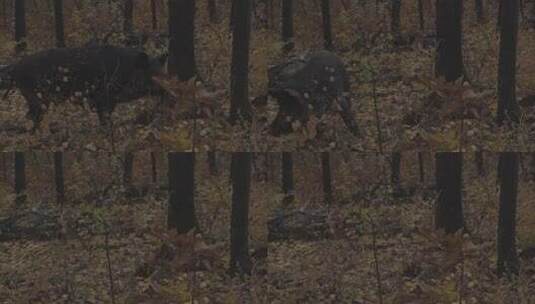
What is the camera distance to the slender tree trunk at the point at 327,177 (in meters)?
5.64

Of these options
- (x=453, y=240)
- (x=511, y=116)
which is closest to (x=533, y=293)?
(x=453, y=240)

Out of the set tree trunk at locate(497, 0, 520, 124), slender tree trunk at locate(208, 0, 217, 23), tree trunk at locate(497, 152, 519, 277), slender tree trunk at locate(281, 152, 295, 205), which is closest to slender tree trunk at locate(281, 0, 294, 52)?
slender tree trunk at locate(208, 0, 217, 23)

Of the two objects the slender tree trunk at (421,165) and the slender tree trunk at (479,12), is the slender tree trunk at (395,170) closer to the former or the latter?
the slender tree trunk at (421,165)

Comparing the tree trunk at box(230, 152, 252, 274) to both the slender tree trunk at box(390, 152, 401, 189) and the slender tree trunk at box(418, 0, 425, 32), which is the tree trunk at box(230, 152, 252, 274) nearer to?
the slender tree trunk at box(390, 152, 401, 189)

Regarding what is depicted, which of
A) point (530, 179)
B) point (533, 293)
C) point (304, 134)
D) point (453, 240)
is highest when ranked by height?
point (304, 134)

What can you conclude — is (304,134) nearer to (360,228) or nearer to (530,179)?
(360,228)

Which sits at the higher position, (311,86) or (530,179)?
(311,86)

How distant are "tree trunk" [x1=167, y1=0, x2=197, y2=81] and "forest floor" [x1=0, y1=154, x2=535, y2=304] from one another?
0.84 metres

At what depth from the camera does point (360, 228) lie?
5.74 meters

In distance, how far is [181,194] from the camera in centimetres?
576

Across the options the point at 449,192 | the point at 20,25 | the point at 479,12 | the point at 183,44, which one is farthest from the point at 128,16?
the point at 449,192

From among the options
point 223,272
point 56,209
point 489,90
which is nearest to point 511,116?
point 489,90

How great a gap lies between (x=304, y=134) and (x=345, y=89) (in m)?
0.48

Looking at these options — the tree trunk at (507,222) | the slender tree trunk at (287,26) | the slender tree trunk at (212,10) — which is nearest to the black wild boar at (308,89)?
the slender tree trunk at (287,26)
